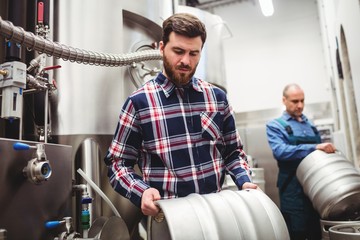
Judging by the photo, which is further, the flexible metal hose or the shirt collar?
the shirt collar

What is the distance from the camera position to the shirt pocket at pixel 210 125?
1052mm

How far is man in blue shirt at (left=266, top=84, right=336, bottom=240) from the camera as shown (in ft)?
6.45

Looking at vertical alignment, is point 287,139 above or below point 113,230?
above

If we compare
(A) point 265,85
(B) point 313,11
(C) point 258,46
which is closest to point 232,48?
(C) point 258,46

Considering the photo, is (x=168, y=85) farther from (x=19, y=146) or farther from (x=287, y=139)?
(x=287, y=139)

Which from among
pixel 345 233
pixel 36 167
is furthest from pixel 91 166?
pixel 345 233

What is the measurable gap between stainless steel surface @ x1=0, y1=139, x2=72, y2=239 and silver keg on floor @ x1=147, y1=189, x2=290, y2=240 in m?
0.37

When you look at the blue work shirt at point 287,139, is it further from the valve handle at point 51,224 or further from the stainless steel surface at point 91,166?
the valve handle at point 51,224

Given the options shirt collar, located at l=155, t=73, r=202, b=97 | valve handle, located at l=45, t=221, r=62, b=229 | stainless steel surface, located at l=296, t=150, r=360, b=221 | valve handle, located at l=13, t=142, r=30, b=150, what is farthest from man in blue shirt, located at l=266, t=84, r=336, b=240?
valve handle, located at l=13, t=142, r=30, b=150

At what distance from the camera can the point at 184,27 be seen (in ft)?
3.28

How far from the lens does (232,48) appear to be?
531cm

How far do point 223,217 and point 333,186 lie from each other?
0.96 metres

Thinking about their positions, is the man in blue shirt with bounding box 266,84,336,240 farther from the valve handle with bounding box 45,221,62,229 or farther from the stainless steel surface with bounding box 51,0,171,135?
the valve handle with bounding box 45,221,62,229

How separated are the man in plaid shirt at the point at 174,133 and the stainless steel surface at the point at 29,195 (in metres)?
0.17
